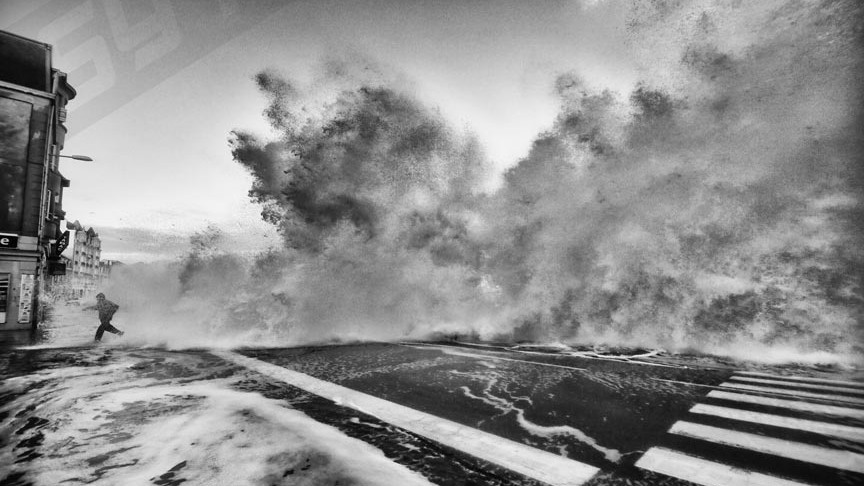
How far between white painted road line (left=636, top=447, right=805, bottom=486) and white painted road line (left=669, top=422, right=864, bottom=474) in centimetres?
69

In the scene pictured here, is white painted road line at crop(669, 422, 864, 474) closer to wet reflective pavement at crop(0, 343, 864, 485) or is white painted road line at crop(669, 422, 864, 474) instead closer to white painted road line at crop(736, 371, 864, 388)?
wet reflective pavement at crop(0, 343, 864, 485)

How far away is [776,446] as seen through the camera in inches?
142

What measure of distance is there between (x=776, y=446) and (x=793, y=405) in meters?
2.25

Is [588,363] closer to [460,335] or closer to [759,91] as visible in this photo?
[460,335]

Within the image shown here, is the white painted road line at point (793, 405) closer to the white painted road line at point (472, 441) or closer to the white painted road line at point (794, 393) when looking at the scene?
the white painted road line at point (794, 393)

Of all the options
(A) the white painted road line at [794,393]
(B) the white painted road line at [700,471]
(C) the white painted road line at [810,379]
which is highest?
(B) the white painted road line at [700,471]

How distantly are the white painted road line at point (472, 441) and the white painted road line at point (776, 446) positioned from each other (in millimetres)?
1813

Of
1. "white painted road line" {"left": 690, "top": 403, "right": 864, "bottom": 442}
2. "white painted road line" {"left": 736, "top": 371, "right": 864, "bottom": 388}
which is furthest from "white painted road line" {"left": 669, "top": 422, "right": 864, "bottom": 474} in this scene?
Result: "white painted road line" {"left": 736, "top": 371, "right": 864, "bottom": 388}

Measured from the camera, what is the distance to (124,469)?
301cm

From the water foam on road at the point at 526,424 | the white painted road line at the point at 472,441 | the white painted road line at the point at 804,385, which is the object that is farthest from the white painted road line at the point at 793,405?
the white painted road line at the point at 472,441

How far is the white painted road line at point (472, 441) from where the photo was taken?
118 inches

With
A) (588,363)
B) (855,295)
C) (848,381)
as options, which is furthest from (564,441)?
(855,295)

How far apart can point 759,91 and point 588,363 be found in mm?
11218

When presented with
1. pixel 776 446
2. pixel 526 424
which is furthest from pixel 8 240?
pixel 776 446
